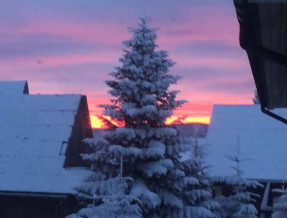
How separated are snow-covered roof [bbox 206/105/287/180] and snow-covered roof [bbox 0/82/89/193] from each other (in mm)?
6024

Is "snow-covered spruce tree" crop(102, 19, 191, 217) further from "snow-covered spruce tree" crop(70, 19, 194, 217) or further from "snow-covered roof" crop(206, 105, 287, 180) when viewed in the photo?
"snow-covered roof" crop(206, 105, 287, 180)

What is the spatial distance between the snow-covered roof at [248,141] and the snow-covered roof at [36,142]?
6024mm

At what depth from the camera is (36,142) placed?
18891 mm

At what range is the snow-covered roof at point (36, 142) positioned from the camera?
1728 cm

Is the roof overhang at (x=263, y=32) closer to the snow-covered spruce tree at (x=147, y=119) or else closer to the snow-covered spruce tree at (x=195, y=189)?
the snow-covered spruce tree at (x=147, y=119)

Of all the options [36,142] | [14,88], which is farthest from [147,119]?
[14,88]

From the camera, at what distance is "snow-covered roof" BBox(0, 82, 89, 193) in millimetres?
17281

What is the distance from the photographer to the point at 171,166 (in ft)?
42.0

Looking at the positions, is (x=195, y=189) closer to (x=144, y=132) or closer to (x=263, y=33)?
(x=144, y=132)

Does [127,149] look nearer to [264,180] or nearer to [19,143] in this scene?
[19,143]

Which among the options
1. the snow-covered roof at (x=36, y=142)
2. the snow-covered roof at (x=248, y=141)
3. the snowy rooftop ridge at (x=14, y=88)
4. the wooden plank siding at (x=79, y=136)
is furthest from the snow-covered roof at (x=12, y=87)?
the snow-covered roof at (x=248, y=141)

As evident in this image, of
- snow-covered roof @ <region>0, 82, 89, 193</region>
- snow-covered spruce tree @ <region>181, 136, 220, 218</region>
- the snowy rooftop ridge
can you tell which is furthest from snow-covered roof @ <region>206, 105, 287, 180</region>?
the snowy rooftop ridge

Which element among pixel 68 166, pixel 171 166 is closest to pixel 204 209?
pixel 171 166

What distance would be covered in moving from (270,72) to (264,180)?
1446cm
